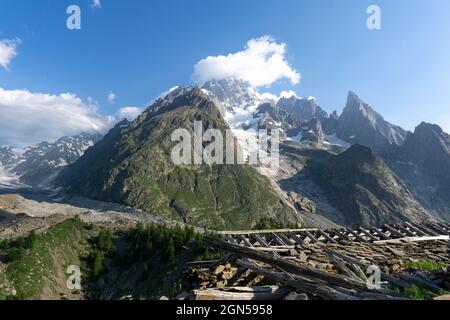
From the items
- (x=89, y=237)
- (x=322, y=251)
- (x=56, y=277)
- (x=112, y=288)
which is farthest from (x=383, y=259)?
(x=89, y=237)

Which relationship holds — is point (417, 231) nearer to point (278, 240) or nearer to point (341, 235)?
point (341, 235)

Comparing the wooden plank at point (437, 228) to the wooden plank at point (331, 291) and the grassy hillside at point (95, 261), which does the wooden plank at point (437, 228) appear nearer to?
the wooden plank at point (331, 291)

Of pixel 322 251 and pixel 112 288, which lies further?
pixel 112 288

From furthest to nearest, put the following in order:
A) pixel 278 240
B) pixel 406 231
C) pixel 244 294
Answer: pixel 406 231 → pixel 278 240 → pixel 244 294

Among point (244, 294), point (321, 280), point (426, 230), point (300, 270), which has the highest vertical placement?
point (426, 230)

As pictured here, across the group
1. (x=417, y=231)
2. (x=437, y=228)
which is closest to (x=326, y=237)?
(x=417, y=231)

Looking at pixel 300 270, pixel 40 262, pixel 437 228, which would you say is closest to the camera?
pixel 300 270

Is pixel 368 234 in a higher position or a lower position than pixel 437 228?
lower

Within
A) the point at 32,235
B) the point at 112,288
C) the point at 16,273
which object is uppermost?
the point at 32,235

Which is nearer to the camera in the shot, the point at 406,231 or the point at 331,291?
the point at 331,291
